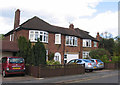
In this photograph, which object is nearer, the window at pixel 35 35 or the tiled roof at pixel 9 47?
the tiled roof at pixel 9 47

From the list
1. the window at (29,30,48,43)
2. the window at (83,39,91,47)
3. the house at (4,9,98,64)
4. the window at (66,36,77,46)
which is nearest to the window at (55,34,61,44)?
the house at (4,9,98,64)

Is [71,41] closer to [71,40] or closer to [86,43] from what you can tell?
[71,40]

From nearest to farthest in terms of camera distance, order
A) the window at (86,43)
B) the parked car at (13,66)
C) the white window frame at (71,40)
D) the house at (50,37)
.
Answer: the parked car at (13,66), the house at (50,37), the white window frame at (71,40), the window at (86,43)

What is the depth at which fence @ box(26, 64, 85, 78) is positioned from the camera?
13.3 meters

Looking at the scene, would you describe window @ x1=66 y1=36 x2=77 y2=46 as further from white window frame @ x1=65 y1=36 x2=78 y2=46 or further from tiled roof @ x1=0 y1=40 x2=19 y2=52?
tiled roof @ x1=0 y1=40 x2=19 y2=52

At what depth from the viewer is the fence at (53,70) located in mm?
13344

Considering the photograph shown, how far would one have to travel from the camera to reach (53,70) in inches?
558

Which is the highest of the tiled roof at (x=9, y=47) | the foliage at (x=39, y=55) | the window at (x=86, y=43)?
the window at (x=86, y=43)

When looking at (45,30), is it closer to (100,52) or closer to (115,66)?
(100,52)

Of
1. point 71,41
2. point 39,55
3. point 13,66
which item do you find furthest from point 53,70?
point 71,41

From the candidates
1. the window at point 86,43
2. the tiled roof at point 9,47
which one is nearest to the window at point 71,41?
the window at point 86,43

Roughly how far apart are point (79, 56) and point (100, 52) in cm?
525

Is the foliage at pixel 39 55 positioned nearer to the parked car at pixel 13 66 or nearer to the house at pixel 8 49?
the parked car at pixel 13 66

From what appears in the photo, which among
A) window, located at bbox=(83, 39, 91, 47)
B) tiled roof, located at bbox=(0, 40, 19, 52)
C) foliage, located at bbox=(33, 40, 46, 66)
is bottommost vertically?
foliage, located at bbox=(33, 40, 46, 66)
